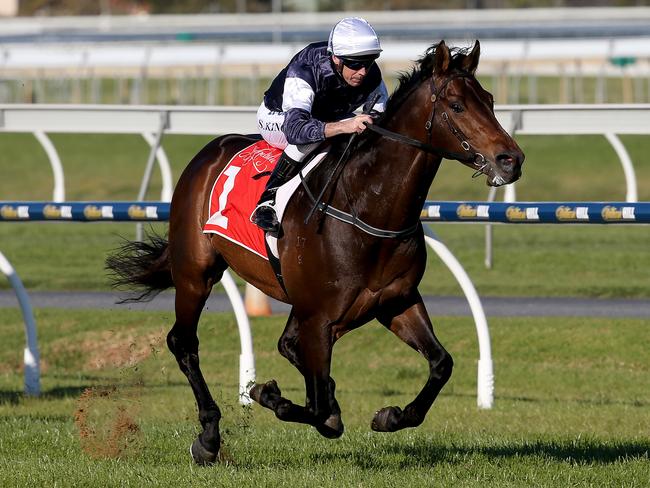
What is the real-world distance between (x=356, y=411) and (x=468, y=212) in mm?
1410

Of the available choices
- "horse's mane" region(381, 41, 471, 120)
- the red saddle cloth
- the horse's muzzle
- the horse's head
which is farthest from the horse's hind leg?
the horse's muzzle

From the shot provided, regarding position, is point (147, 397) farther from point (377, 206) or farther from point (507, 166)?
point (507, 166)

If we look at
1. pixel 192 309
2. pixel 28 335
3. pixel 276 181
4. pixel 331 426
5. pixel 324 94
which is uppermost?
pixel 324 94

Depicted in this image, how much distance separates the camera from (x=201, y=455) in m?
6.21

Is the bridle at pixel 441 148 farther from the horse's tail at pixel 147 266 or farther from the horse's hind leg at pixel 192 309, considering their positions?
the horse's tail at pixel 147 266

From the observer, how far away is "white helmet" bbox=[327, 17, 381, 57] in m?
5.63

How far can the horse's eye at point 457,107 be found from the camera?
17.4 ft

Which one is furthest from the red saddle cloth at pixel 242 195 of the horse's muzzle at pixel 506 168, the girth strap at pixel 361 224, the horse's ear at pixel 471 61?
the horse's muzzle at pixel 506 168

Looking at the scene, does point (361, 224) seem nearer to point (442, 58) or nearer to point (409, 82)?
point (409, 82)

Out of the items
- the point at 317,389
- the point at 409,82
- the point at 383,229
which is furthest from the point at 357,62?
the point at 317,389

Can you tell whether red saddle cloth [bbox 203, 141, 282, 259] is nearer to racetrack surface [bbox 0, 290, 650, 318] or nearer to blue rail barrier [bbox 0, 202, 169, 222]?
blue rail barrier [bbox 0, 202, 169, 222]

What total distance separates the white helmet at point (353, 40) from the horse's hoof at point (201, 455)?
1846 mm

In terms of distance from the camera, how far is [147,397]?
28.7 ft

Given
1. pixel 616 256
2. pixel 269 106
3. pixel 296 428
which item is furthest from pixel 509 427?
A: pixel 616 256
